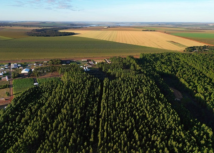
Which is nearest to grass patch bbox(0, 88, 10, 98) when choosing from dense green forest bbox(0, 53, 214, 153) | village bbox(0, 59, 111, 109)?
village bbox(0, 59, 111, 109)

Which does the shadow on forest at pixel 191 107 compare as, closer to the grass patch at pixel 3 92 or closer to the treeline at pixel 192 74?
the treeline at pixel 192 74

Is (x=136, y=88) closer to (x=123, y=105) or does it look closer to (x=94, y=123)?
(x=123, y=105)

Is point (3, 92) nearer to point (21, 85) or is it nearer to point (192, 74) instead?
point (21, 85)

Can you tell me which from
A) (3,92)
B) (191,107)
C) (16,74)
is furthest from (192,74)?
(16,74)

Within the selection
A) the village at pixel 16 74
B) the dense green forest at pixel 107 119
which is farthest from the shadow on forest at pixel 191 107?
the village at pixel 16 74

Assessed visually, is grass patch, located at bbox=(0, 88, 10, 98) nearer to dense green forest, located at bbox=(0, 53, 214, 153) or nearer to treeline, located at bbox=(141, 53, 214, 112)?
dense green forest, located at bbox=(0, 53, 214, 153)
